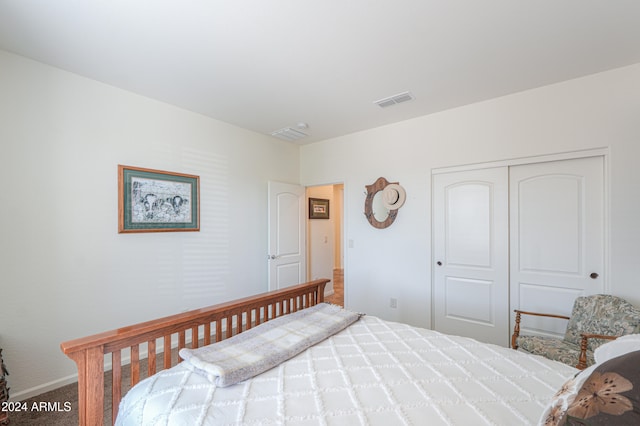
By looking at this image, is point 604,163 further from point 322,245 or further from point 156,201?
point 156,201

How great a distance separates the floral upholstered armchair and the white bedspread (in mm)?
746

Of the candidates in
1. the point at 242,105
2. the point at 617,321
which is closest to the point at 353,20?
the point at 242,105

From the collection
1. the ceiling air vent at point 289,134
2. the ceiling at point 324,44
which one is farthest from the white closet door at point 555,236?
the ceiling air vent at point 289,134

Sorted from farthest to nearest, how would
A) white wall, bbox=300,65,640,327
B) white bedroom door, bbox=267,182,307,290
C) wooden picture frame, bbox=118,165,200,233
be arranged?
white bedroom door, bbox=267,182,307,290 → wooden picture frame, bbox=118,165,200,233 → white wall, bbox=300,65,640,327

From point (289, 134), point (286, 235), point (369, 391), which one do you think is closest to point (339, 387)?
point (369, 391)

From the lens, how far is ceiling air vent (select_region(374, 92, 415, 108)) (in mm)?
2816

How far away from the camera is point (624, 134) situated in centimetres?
231

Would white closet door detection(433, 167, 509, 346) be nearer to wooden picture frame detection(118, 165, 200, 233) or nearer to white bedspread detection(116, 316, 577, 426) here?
A: white bedspread detection(116, 316, 577, 426)

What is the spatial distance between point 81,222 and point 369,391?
2680 mm

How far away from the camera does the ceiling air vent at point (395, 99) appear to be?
2816 millimetres

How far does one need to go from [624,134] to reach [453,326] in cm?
232

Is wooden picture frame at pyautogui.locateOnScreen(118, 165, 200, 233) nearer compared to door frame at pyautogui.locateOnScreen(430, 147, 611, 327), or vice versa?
door frame at pyautogui.locateOnScreen(430, 147, 611, 327)

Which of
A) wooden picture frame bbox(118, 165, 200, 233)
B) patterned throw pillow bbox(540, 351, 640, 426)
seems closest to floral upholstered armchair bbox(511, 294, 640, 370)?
patterned throw pillow bbox(540, 351, 640, 426)

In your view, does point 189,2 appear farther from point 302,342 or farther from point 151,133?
point 302,342
